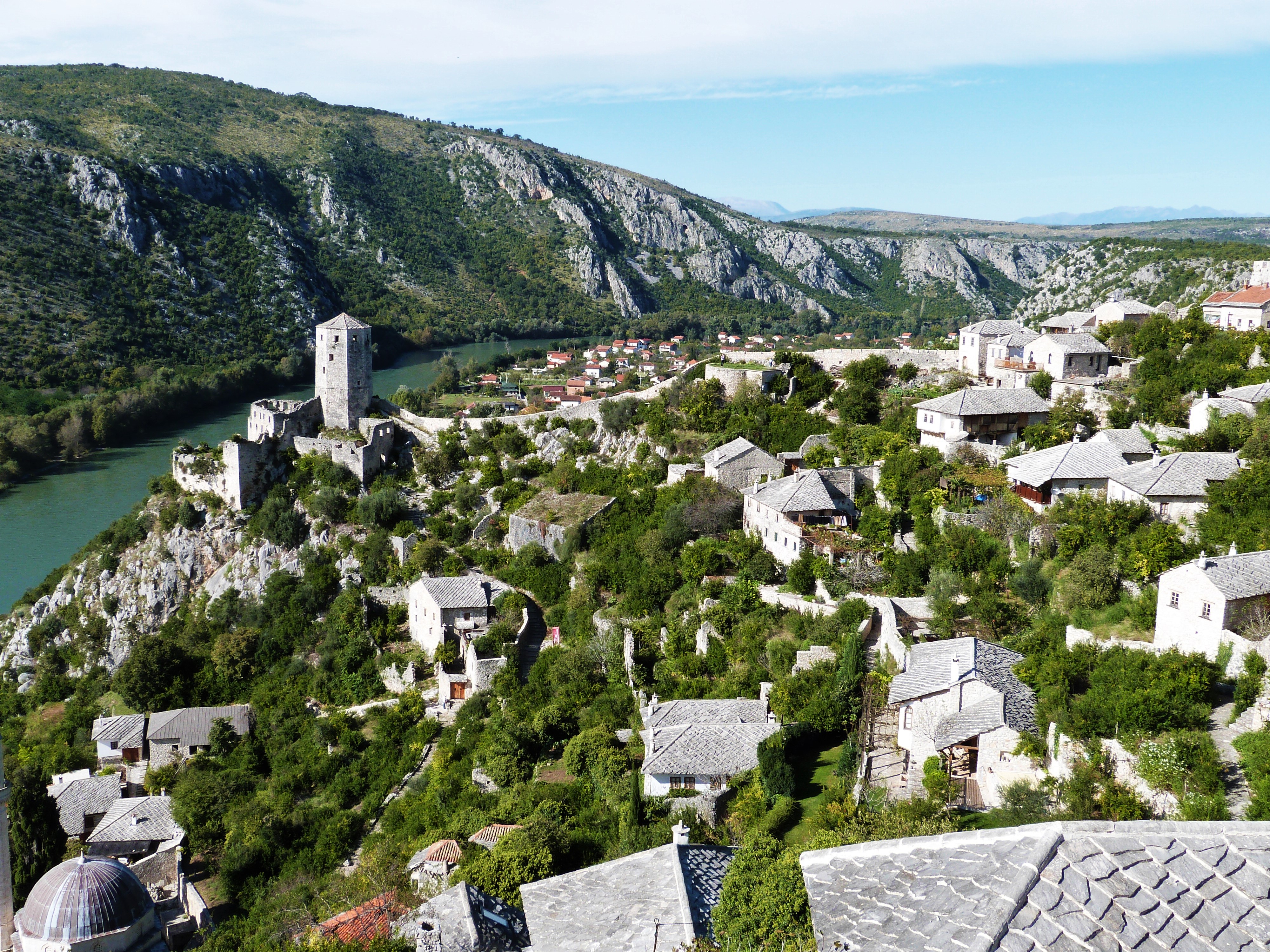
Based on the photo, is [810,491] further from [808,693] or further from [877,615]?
[808,693]

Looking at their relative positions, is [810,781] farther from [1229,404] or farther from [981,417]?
[1229,404]

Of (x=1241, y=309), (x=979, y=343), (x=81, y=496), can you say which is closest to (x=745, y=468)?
(x=979, y=343)

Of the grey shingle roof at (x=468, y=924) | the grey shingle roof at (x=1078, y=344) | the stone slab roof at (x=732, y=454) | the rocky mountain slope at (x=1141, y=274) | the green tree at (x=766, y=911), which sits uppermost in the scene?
the rocky mountain slope at (x=1141, y=274)

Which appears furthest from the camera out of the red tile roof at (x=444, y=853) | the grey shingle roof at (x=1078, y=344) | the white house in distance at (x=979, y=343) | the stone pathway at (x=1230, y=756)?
the white house in distance at (x=979, y=343)

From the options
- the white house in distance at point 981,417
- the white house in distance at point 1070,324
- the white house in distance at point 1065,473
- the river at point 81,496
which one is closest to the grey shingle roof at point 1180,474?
the white house in distance at point 1065,473

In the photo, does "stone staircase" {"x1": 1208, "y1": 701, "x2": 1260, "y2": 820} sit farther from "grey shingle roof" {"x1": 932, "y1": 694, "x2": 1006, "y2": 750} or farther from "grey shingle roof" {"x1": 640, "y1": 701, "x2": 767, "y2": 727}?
"grey shingle roof" {"x1": 640, "y1": 701, "x2": 767, "y2": 727}

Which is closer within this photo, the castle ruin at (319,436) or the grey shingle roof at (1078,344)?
the grey shingle roof at (1078,344)

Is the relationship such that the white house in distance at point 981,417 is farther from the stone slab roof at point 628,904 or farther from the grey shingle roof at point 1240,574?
the stone slab roof at point 628,904
